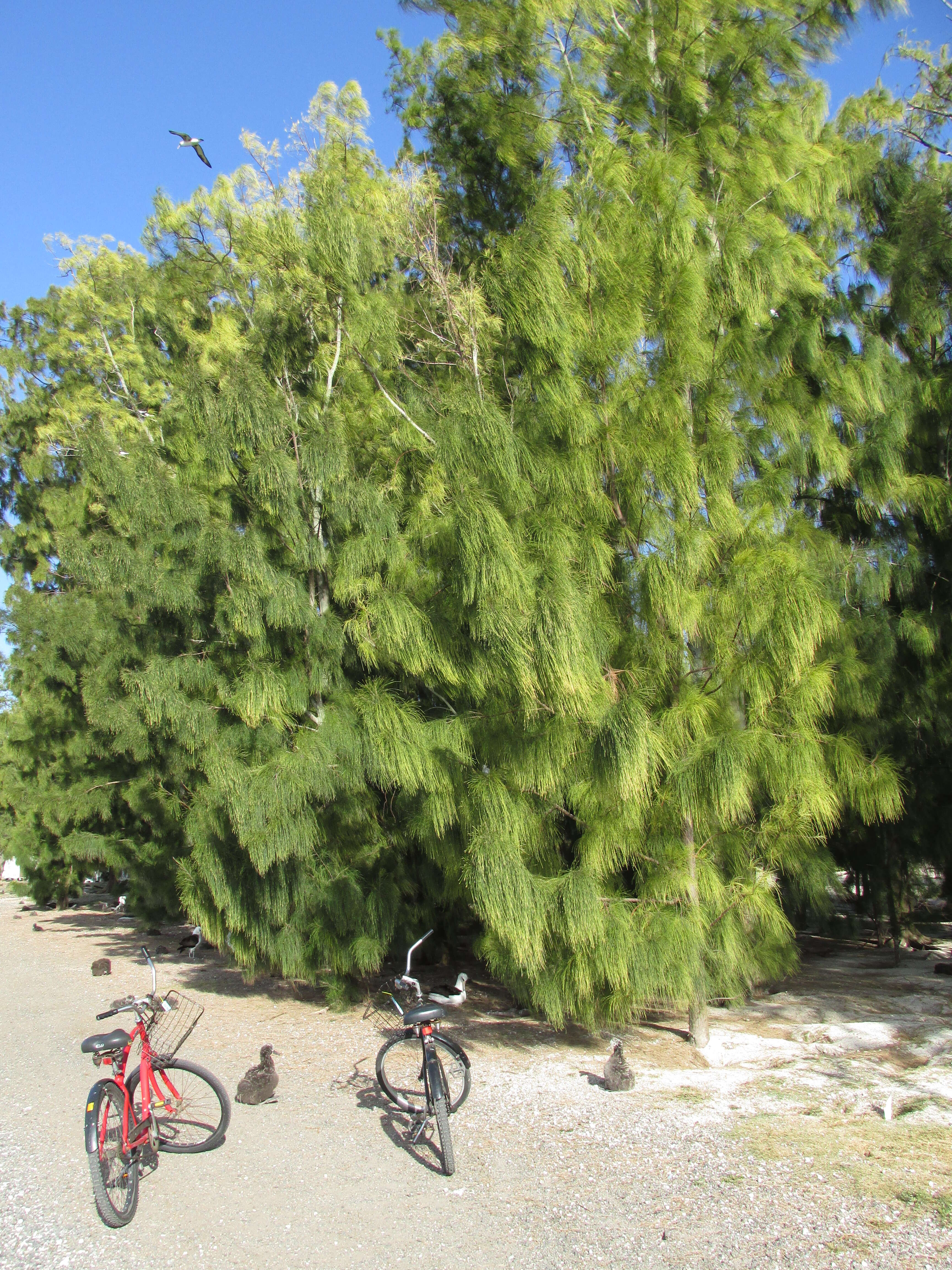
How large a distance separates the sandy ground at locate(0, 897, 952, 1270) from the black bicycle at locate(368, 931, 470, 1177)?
125 millimetres

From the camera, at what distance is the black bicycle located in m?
3.55

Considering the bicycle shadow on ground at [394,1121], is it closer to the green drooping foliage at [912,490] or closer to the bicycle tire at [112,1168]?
the bicycle tire at [112,1168]

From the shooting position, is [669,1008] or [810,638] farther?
[669,1008]

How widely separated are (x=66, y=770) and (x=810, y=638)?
1214 centimetres

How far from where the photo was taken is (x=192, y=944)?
1122 cm

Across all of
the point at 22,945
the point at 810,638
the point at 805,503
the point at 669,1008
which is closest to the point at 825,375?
the point at 805,503

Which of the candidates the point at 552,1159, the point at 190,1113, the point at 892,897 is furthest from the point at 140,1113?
the point at 892,897

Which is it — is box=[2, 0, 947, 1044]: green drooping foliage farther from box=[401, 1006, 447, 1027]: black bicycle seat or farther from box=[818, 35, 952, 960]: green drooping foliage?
box=[401, 1006, 447, 1027]: black bicycle seat

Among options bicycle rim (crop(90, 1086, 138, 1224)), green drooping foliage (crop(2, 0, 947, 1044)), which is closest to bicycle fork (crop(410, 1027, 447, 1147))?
green drooping foliage (crop(2, 0, 947, 1044))

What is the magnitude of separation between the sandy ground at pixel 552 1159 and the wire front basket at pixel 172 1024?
0.17 meters

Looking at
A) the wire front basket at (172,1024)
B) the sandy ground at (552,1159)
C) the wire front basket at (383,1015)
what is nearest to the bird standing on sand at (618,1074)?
the sandy ground at (552,1159)

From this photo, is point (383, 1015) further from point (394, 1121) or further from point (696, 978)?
point (696, 978)

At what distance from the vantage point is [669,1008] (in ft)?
19.6

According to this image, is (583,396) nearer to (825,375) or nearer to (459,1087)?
(825,375)
